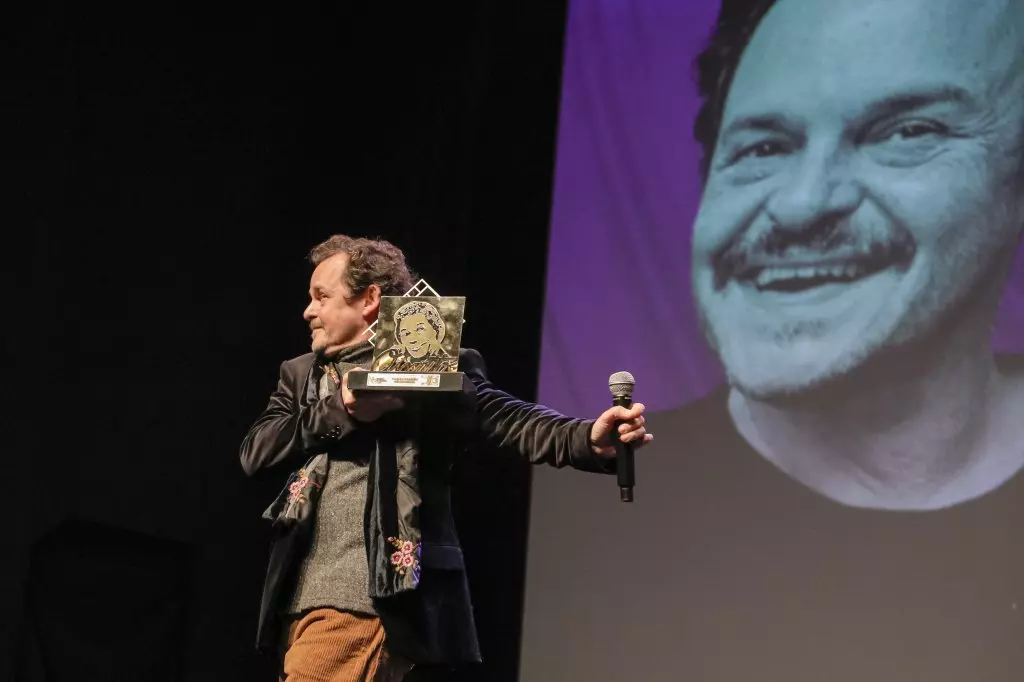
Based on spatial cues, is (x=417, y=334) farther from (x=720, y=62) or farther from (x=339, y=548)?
(x=720, y=62)

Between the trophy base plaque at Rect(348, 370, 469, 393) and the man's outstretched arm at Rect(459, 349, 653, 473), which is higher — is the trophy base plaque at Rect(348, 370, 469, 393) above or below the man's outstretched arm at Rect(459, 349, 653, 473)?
above

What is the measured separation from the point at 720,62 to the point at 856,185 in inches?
22.8

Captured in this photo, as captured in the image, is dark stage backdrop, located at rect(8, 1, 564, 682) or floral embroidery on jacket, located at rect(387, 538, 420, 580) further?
dark stage backdrop, located at rect(8, 1, 564, 682)

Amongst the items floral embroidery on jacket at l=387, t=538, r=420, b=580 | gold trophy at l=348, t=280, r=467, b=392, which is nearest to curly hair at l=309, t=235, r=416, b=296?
gold trophy at l=348, t=280, r=467, b=392

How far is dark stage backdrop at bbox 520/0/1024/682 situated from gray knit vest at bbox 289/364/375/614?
1393 mm

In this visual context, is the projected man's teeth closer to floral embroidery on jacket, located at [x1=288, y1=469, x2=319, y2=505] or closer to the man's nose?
the man's nose

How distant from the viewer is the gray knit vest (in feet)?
5.38

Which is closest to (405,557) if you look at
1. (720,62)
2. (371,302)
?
(371,302)

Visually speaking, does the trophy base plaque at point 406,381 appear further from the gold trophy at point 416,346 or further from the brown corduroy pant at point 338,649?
the brown corduroy pant at point 338,649

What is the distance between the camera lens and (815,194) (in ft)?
9.34

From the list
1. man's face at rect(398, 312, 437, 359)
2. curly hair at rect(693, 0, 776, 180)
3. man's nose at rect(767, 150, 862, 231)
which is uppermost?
A: curly hair at rect(693, 0, 776, 180)

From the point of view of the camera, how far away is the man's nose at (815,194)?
2811 mm

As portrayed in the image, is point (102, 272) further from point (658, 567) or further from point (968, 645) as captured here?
point (968, 645)

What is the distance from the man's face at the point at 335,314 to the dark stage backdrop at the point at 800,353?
1353 mm
